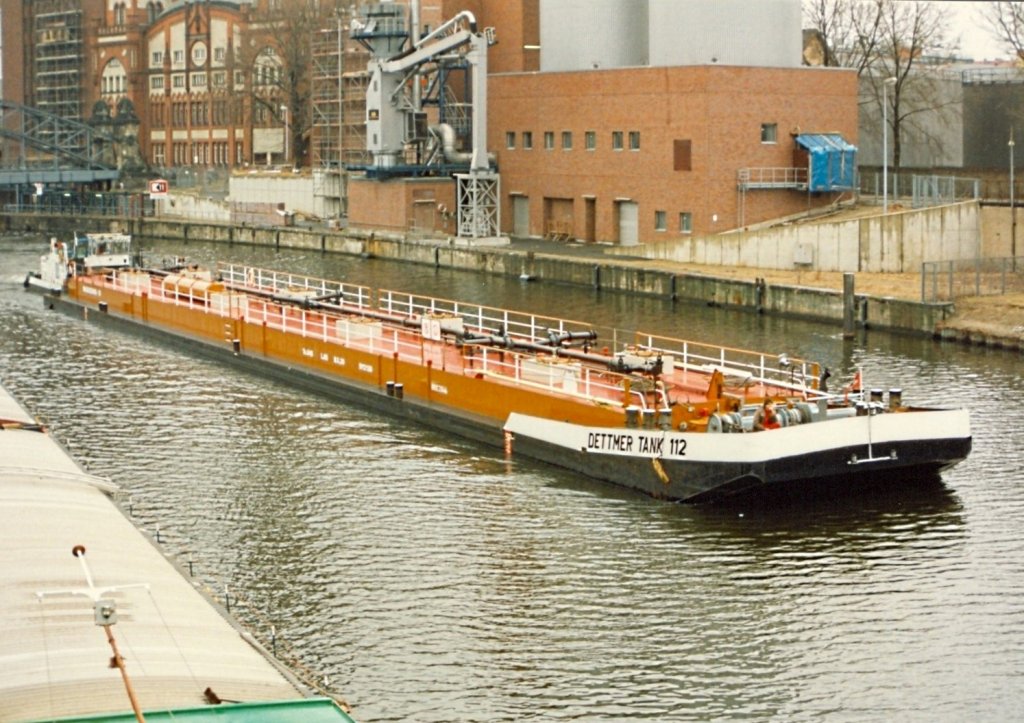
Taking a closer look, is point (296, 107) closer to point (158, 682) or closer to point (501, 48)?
point (501, 48)

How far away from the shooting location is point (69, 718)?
13805mm

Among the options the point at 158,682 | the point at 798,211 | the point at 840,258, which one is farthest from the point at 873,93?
the point at 158,682

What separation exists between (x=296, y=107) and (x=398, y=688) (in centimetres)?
8862

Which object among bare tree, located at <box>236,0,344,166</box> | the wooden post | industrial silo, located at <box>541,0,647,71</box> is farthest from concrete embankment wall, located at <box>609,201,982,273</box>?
bare tree, located at <box>236,0,344,166</box>

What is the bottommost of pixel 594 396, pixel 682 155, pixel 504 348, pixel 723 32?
pixel 594 396

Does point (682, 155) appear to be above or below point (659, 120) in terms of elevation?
below

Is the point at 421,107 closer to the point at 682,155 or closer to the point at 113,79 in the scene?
the point at 682,155

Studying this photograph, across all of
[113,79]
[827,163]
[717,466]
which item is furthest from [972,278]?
[113,79]

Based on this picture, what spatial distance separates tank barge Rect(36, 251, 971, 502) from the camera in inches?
1102

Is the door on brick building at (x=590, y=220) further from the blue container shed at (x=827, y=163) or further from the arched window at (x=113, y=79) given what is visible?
the arched window at (x=113, y=79)

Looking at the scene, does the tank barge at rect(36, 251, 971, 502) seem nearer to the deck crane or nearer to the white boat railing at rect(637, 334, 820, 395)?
the white boat railing at rect(637, 334, 820, 395)

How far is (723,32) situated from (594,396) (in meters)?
37.6

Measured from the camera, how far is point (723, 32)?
6750 centimetres

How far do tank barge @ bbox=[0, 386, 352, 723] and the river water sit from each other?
281 cm
